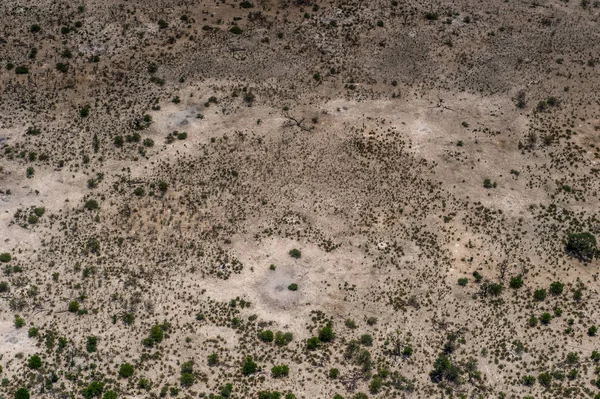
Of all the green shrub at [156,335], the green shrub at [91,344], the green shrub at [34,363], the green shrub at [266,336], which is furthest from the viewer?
the green shrub at [266,336]

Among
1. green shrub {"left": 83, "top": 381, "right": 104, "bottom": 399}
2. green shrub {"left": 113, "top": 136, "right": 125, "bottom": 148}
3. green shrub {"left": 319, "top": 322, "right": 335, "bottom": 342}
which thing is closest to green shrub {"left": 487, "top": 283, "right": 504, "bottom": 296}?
green shrub {"left": 319, "top": 322, "right": 335, "bottom": 342}

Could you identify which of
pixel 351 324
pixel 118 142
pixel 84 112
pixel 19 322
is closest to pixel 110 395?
pixel 19 322

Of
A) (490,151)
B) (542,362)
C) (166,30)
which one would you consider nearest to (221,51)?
(166,30)

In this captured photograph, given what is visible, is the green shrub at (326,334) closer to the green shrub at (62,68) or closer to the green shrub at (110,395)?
the green shrub at (110,395)

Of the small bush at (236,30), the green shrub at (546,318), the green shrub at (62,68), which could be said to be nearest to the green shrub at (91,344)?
the green shrub at (546,318)

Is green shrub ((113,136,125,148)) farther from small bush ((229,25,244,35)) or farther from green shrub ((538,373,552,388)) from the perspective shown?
green shrub ((538,373,552,388))

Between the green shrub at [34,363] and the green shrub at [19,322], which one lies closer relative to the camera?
the green shrub at [34,363]

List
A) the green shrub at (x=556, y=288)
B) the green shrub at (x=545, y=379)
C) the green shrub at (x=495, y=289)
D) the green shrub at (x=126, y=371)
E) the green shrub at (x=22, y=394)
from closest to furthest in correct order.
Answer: the green shrub at (x=22, y=394)
the green shrub at (x=126, y=371)
the green shrub at (x=545, y=379)
the green shrub at (x=556, y=288)
the green shrub at (x=495, y=289)

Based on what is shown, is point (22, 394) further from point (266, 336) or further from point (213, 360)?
point (266, 336)

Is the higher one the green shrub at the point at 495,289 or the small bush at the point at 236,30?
the small bush at the point at 236,30

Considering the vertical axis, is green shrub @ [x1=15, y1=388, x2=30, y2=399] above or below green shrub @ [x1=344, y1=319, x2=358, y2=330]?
below
